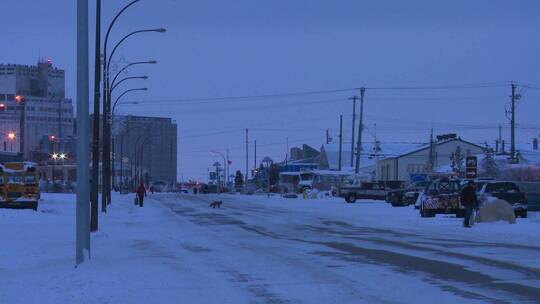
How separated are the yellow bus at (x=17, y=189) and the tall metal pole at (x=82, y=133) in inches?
1015

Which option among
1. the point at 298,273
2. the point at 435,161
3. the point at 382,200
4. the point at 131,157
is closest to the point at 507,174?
the point at 382,200

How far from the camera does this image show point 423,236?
86.5 feet

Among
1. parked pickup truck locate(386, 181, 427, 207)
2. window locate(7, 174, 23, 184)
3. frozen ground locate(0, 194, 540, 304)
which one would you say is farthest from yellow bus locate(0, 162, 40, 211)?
parked pickup truck locate(386, 181, 427, 207)

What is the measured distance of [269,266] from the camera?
1623 centimetres

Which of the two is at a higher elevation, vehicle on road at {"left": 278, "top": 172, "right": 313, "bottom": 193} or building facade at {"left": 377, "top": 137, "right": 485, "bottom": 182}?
building facade at {"left": 377, "top": 137, "right": 485, "bottom": 182}

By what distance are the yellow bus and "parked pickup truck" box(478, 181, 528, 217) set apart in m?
22.2

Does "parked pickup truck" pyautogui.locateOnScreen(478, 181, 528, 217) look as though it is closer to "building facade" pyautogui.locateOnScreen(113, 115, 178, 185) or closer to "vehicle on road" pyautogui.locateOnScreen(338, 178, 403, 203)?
"vehicle on road" pyautogui.locateOnScreen(338, 178, 403, 203)

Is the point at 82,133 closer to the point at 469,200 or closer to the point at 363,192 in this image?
the point at 469,200

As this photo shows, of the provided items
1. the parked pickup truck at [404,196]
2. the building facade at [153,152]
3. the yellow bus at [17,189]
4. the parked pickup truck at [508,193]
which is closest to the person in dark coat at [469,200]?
the parked pickup truck at [508,193]

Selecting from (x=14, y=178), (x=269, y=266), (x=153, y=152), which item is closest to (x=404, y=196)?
(x=14, y=178)

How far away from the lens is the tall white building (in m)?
105

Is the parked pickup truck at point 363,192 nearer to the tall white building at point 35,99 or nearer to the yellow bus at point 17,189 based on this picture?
the yellow bus at point 17,189

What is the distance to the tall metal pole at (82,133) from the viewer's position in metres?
15.7

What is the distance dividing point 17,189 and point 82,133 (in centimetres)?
2654
